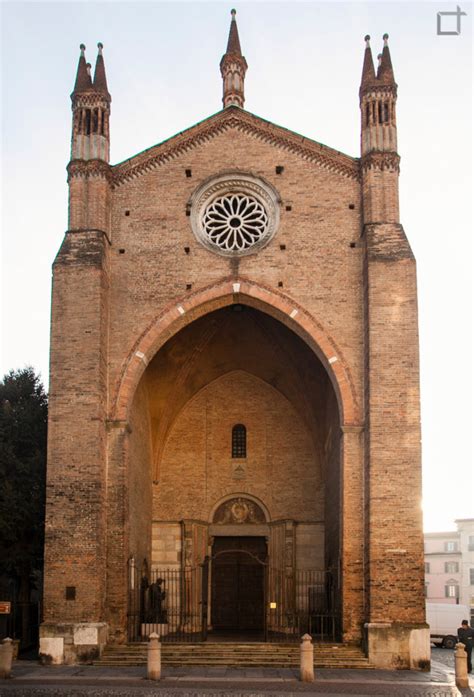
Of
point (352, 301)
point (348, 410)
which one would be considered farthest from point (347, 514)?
point (352, 301)

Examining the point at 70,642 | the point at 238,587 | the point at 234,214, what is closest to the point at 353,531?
the point at 238,587

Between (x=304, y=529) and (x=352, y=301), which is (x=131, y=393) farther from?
(x=304, y=529)

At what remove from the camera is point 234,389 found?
89.9 feet

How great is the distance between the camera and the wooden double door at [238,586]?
2564 centimetres

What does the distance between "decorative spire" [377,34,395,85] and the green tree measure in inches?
486

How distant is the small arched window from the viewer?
88.6 ft

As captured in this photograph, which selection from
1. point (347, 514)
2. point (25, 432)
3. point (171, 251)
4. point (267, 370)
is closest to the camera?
point (347, 514)

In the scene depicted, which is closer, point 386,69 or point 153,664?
point 153,664

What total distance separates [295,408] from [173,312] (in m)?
6.29

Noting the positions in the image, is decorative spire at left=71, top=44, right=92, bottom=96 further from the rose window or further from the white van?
the white van

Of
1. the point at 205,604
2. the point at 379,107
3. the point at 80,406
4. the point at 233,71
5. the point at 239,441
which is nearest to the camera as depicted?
the point at 80,406

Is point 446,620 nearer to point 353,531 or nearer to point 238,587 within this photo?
point 238,587

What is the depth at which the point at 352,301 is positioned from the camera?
21984 millimetres

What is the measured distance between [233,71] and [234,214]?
4940 millimetres
